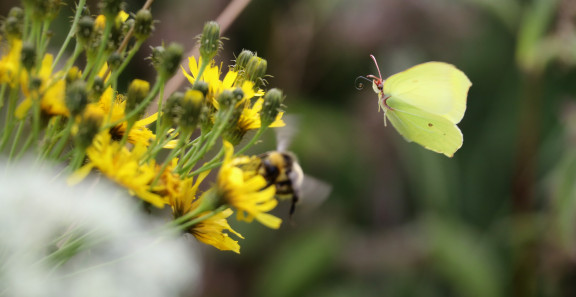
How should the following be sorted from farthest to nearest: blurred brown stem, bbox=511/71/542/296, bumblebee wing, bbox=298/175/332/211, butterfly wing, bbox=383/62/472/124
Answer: blurred brown stem, bbox=511/71/542/296
butterfly wing, bbox=383/62/472/124
bumblebee wing, bbox=298/175/332/211

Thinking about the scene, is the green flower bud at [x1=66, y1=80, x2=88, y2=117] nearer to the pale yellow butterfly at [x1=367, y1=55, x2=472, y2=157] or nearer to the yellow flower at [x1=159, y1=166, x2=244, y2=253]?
the yellow flower at [x1=159, y1=166, x2=244, y2=253]

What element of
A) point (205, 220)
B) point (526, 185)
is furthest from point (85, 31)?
point (526, 185)

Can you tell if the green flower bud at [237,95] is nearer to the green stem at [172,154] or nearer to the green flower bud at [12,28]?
the green stem at [172,154]

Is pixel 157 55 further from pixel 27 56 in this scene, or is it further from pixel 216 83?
pixel 27 56

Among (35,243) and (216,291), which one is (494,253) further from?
(35,243)

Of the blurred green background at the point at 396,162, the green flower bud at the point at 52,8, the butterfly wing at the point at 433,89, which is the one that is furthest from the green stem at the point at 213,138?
the blurred green background at the point at 396,162

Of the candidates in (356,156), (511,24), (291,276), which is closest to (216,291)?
(291,276)

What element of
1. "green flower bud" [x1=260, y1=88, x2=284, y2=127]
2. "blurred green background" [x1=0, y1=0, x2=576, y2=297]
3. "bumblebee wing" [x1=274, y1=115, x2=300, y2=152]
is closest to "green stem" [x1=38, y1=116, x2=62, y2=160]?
"green flower bud" [x1=260, y1=88, x2=284, y2=127]
